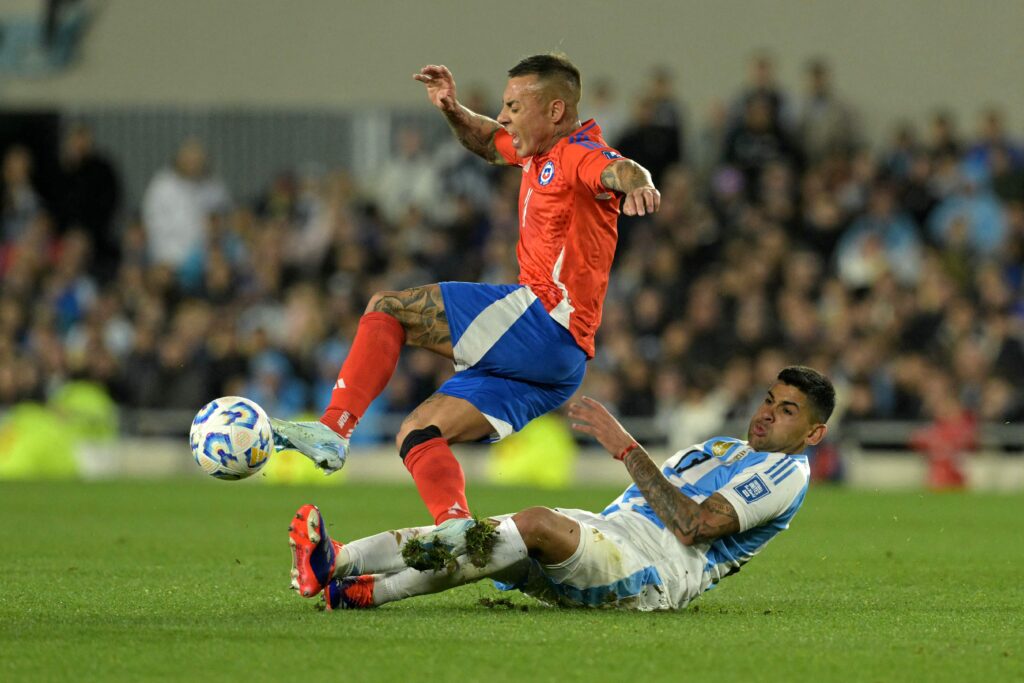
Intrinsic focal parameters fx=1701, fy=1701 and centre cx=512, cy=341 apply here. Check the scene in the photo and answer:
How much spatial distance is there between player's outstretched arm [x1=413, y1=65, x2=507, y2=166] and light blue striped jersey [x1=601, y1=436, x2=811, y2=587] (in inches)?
66.5

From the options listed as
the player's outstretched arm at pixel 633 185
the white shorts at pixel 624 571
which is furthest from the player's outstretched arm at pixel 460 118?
the white shorts at pixel 624 571

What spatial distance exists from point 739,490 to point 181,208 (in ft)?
44.7

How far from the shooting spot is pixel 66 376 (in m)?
18.2

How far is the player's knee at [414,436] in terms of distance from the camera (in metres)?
6.71

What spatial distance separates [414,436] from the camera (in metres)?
6.72

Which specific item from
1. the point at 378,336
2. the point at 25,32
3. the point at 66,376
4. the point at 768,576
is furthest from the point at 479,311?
the point at 25,32

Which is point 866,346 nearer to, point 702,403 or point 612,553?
point 702,403

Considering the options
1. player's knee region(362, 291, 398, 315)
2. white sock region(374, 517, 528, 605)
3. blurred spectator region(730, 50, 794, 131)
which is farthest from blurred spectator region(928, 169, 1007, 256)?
white sock region(374, 517, 528, 605)

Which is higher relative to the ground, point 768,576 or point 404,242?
point 404,242

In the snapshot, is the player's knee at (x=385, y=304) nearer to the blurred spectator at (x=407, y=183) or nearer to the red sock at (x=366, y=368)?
the red sock at (x=366, y=368)

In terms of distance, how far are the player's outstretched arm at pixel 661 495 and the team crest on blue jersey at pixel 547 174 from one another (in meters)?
0.92

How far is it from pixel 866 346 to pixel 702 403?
1.72 meters

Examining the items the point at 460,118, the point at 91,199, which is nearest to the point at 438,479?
the point at 460,118

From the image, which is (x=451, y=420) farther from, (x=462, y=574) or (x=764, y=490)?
(x=764, y=490)
